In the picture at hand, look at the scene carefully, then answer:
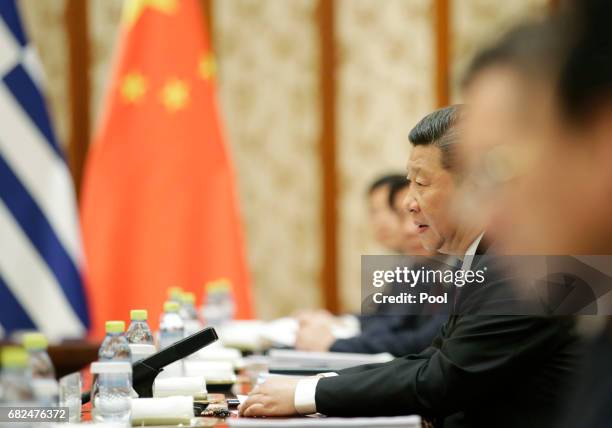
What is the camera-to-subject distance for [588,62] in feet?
2.23

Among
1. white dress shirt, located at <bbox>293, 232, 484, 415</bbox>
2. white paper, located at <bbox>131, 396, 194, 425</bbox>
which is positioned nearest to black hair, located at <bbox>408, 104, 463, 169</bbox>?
white dress shirt, located at <bbox>293, 232, 484, 415</bbox>

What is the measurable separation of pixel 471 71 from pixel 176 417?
3.53ft

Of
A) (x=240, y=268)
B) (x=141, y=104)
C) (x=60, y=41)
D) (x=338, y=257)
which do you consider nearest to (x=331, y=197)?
(x=338, y=257)

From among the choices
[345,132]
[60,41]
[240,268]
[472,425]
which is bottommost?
[472,425]

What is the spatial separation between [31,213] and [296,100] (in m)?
2.36

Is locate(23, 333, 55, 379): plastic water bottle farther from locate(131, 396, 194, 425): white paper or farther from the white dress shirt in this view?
the white dress shirt

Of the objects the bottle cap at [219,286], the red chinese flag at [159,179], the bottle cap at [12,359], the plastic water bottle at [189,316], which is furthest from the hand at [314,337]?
the bottle cap at [12,359]

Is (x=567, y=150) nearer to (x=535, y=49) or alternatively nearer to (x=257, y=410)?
(x=535, y=49)

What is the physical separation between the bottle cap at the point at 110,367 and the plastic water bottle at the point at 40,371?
0.11 m

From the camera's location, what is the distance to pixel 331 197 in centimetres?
600

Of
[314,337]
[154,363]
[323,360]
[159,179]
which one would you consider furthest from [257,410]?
[159,179]

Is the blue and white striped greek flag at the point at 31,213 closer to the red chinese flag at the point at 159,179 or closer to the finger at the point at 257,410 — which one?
the red chinese flag at the point at 159,179

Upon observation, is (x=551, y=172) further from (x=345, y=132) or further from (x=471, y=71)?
(x=345, y=132)

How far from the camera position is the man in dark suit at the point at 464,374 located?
5.75 ft
